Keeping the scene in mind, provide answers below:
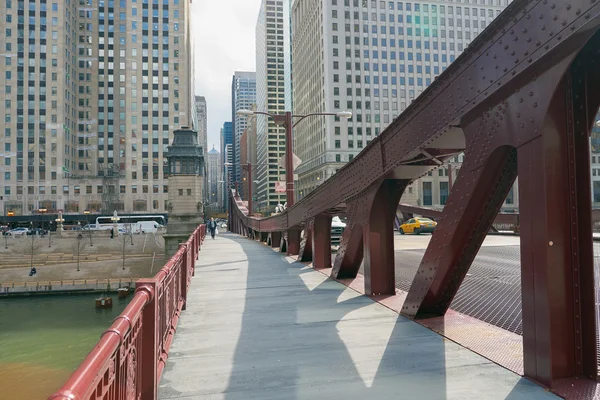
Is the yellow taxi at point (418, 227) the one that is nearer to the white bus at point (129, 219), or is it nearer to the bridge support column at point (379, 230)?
the bridge support column at point (379, 230)

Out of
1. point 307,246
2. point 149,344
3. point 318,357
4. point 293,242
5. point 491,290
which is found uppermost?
point 149,344

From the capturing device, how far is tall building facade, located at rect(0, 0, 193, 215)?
293 ft

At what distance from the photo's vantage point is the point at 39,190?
294 feet

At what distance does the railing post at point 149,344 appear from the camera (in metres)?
3.45

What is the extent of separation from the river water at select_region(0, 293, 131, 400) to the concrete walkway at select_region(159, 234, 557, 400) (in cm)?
1600

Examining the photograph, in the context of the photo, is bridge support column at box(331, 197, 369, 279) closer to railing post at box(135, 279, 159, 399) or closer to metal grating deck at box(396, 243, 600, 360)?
metal grating deck at box(396, 243, 600, 360)

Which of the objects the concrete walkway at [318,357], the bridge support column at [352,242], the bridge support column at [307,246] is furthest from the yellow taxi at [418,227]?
the concrete walkway at [318,357]

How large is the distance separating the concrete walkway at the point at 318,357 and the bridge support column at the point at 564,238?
458 millimetres

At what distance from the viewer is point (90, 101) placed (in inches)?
3880

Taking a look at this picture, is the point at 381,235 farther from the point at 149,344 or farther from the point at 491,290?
the point at 149,344

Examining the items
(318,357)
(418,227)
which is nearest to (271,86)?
(418,227)

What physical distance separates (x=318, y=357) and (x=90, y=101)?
109 meters

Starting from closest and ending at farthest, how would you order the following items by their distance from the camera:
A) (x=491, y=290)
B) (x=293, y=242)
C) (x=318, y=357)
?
(x=318, y=357), (x=491, y=290), (x=293, y=242)

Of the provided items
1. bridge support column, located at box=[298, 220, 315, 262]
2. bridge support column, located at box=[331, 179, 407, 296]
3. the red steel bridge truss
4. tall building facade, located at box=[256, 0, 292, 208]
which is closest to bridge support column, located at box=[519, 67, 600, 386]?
the red steel bridge truss
